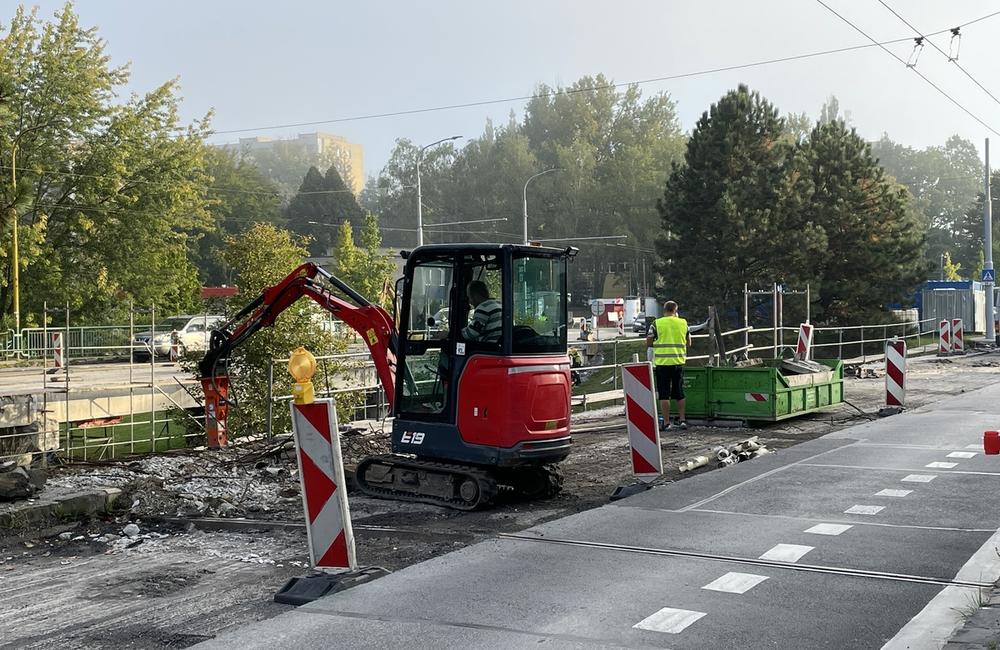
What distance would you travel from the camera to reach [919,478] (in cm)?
1117

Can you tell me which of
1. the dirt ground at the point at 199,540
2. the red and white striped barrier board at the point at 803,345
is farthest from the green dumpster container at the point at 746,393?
the red and white striped barrier board at the point at 803,345

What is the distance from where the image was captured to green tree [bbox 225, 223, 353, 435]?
67.1 ft

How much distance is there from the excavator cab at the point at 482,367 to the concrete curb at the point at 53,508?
8.33 feet

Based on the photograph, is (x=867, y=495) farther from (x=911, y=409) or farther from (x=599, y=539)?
(x=911, y=409)

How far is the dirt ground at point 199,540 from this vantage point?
643 cm

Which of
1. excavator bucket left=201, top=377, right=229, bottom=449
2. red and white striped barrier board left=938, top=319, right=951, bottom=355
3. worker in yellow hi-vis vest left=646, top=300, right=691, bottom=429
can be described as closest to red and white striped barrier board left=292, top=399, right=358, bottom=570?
excavator bucket left=201, top=377, right=229, bottom=449

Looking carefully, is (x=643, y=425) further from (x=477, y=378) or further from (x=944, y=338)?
(x=944, y=338)

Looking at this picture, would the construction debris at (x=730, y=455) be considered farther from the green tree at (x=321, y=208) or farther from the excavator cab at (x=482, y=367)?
the green tree at (x=321, y=208)

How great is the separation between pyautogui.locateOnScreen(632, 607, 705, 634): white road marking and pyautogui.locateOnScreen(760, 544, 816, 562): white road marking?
157 cm

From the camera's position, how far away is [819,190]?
1810 inches

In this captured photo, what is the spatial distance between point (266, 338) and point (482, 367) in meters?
11.5

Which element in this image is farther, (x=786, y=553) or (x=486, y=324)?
(x=486, y=324)

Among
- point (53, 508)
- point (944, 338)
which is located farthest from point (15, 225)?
point (944, 338)

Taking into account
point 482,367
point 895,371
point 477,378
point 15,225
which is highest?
point 15,225
